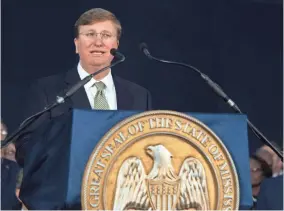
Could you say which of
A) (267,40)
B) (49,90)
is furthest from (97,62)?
(267,40)

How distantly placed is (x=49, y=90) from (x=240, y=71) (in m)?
2.61

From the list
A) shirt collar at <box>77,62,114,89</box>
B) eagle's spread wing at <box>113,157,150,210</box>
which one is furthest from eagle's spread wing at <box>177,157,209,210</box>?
shirt collar at <box>77,62,114,89</box>

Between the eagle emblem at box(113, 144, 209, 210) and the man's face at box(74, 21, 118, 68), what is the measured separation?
0.73 meters

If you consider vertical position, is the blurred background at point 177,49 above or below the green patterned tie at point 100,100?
above

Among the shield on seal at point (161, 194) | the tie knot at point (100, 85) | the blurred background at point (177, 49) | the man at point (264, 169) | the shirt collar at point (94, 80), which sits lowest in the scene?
the shield on seal at point (161, 194)

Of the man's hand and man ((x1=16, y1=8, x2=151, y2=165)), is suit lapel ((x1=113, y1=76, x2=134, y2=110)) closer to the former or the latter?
man ((x1=16, y1=8, x2=151, y2=165))

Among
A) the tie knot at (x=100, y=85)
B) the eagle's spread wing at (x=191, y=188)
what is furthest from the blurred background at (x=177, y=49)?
the eagle's spread wing at (x=191, y=188)

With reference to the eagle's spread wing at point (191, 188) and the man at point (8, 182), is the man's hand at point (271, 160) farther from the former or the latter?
the eagle's spread wing at point (191, 188)

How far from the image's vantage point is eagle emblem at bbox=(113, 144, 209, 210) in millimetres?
2379

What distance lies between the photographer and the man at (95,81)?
116 inches

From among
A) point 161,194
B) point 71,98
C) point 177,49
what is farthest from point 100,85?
point 177,49

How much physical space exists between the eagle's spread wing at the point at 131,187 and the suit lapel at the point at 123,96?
601 mm

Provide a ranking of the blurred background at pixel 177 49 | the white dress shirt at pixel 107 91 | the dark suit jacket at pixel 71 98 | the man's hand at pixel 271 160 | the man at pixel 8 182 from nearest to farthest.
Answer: the dark suit jacket at pixel 71 98 → the white dress shirt at pixel 107 91 → the man at pixel 8 182 → the man's hand at pixel 271 160 → the blurred background at pixel 177 49

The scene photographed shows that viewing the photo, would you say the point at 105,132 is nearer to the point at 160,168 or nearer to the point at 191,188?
the point at 160,168
